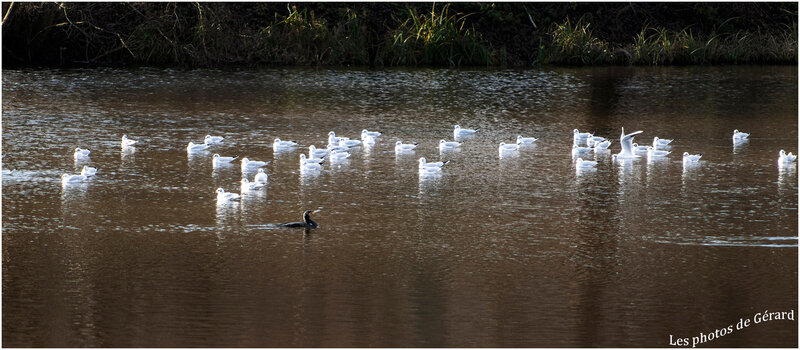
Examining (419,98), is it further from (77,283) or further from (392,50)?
(77,283)

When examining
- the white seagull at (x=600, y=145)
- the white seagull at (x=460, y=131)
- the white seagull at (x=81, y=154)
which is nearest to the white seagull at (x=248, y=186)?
the white seagull at (x=81, y=154)

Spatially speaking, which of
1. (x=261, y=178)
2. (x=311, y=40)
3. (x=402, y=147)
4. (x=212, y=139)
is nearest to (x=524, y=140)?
(x=402, y=147)

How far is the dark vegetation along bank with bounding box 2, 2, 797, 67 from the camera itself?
108ft

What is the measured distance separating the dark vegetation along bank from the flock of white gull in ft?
41.6

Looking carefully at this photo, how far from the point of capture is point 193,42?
3312cm

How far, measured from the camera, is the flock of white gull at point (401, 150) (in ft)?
57.4

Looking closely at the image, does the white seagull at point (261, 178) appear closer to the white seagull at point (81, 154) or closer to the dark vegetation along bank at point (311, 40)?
the white seagull at point (81, 154)

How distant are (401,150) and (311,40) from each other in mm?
14623

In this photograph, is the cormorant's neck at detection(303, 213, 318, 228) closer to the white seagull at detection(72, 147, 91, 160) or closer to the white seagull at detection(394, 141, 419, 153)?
the white seagull at detection(394, 141, 419, 153)

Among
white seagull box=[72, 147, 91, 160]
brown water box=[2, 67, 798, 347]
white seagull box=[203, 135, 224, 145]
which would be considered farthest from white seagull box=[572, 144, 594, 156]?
white seagull box=[72, 147, 91, 160]

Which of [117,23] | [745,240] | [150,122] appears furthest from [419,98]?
[745,240]

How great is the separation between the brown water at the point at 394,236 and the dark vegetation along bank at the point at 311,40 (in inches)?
351

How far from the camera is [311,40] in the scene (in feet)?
110

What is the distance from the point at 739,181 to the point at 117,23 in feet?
70.9
